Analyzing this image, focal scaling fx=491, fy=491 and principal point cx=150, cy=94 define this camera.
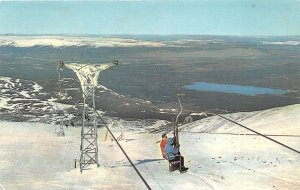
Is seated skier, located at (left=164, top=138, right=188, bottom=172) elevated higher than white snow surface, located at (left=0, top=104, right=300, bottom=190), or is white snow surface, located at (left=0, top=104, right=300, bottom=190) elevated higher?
seated skier, located at (left=164, top=138, right=188, bottom=172)

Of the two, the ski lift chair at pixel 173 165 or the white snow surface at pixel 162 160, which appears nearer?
the ski lift chair at pixel 173 165

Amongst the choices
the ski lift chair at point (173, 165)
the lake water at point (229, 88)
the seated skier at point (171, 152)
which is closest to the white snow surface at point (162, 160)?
the ski lift chair at point (173, 165)

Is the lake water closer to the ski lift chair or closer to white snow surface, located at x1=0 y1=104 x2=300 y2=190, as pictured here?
white snow surface, located at x1=0 y1=104 x2=300 y2=190

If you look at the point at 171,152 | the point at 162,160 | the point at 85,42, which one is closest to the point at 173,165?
the point at 171,152

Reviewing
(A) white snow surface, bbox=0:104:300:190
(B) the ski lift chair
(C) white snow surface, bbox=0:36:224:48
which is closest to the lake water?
(A) white snow surface, bbox=0:104:300:190

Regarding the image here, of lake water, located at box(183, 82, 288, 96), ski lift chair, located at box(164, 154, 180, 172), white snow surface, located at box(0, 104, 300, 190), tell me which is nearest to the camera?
ski lift chair, located at box(164, 154, 180, 172)

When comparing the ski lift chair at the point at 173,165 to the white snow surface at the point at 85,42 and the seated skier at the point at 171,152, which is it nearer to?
the seated skier at the point at 171,152

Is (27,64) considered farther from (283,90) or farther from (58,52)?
(283,90)

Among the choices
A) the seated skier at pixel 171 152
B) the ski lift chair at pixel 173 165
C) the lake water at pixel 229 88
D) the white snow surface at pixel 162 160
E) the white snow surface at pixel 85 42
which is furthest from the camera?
the lake water at pixel 229 88

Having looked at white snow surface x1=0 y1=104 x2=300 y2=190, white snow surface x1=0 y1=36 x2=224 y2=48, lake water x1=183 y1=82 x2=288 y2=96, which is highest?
white snow surface x1=0 y1=36 x2=224 y2=48
